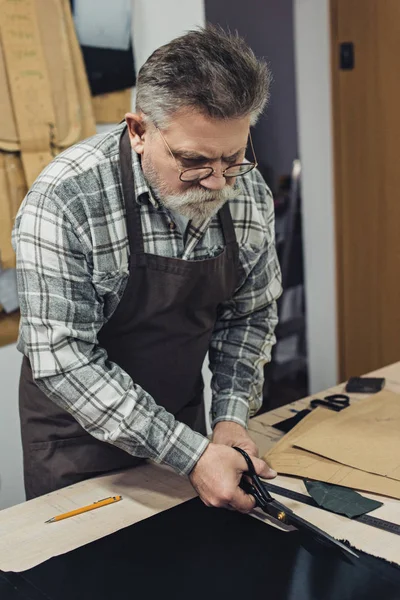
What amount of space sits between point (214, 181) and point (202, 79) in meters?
0.19

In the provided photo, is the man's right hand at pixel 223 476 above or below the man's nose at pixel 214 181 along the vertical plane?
below

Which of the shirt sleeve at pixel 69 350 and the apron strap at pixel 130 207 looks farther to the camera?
the apron strap at pixel 130 207

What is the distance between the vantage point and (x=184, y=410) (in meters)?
1.64

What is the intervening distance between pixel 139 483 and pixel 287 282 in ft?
7.11

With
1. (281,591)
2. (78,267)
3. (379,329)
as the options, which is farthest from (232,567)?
(379,329)

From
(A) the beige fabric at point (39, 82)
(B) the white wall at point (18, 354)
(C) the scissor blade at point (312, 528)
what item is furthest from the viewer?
(B) the white wall at point (18, 354)

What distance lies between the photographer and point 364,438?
1422 mm

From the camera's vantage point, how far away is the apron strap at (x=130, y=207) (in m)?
1.36

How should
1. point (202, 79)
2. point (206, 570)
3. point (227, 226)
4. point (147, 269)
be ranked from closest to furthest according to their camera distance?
point (206, 570) < point (202, 79) < point (147, 269) < point (227, 226)

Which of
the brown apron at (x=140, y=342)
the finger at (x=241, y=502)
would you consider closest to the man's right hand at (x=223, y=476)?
the finger at (x=241, y=502)

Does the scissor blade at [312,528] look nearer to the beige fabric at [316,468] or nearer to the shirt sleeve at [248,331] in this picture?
the beige fabric at [316,468]

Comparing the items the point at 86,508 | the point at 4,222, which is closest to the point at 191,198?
the point at 86,508

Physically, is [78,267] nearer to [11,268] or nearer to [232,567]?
[232,567]

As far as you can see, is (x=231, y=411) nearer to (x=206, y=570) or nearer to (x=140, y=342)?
(x=140, y=342)
